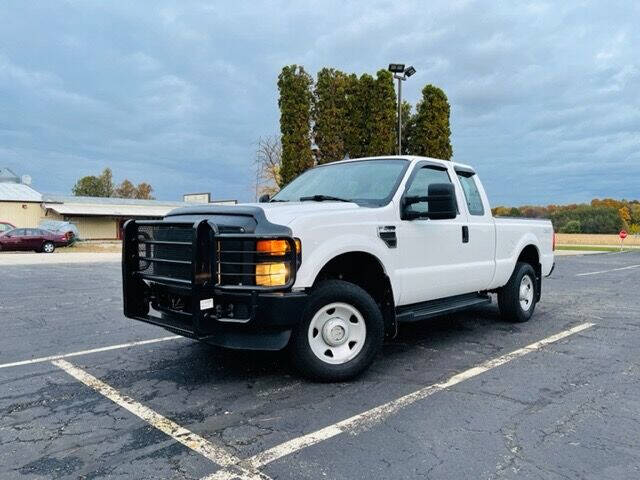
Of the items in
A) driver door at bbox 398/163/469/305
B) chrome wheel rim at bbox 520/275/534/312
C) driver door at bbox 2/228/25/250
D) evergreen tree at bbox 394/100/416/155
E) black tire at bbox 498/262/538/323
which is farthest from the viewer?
evergreen tree at bbox 394/100/416/155

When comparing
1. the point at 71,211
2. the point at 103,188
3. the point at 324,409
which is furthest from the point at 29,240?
the point at 103,188

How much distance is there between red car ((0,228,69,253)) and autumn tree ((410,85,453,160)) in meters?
22.3

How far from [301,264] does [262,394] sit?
42.9 inches

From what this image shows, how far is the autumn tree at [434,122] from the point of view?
30.7 m

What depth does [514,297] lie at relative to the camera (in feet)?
21.9

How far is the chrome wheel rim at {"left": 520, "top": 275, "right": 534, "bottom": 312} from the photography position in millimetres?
6934

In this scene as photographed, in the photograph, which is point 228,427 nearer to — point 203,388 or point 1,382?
point 203,388

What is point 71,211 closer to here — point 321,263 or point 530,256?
point 530,256

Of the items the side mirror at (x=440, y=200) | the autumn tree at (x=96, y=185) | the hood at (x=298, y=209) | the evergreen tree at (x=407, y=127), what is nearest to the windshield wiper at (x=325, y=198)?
the hood at (x=298, y=209)

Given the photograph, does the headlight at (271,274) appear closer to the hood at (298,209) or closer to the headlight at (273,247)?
the headlight at (273,247)

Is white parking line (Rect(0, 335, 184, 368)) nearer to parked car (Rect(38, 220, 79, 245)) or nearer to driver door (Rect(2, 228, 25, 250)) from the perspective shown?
driver door (Rect(2, 228, 25, 250))

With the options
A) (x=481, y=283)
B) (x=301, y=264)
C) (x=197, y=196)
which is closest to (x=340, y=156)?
(x=197, y=196)

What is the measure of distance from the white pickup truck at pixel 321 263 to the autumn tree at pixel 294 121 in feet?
78.5

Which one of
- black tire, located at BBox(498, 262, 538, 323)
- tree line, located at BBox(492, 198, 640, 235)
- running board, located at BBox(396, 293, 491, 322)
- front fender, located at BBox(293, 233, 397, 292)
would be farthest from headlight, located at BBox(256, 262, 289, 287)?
tree line, located at BBox(492, 198, 640, 235)
